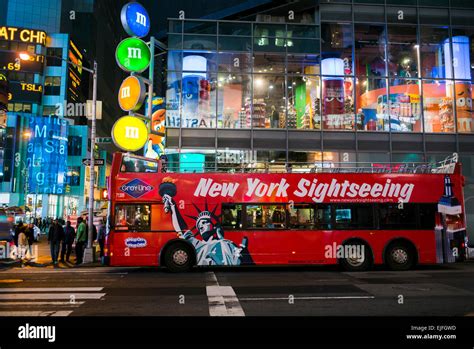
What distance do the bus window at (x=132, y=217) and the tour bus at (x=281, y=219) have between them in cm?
3

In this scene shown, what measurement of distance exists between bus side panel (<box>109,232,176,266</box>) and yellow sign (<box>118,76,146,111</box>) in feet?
22.7

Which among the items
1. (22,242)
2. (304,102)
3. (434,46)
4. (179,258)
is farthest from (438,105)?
(22,242)

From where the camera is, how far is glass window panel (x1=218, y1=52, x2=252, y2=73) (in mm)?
24094

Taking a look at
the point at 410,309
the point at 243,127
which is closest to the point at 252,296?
the point at 410,309

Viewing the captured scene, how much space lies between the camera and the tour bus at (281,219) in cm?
1500

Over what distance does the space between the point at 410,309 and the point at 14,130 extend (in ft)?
237

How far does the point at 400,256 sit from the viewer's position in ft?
50.2

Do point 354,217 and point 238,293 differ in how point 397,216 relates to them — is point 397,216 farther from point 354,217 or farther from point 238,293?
point 238,293

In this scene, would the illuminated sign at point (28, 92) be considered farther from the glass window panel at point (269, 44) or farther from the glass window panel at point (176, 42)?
the glass window panel at point (269, 44)

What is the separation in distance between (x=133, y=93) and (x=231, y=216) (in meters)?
8.03

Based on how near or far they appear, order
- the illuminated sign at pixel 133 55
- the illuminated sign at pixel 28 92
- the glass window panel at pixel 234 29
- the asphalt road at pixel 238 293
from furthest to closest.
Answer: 1. the illuminated sign at pixel 28 92
2. the glass window panel at pixel 234 29
3. the illuminated sign at pixel 133 55
4. the asphalt road at pixel 238 293

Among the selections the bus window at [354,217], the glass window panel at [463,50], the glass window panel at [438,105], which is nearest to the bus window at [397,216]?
the bus window at [354,217]
